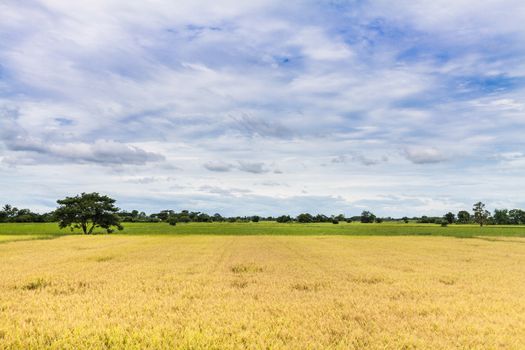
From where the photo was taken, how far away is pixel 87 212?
8862 centimetres

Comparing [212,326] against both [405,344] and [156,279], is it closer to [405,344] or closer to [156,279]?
[405,344]

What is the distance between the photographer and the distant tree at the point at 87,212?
87.8 m

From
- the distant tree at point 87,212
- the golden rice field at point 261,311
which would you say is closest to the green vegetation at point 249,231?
the distant tree at point 87,212

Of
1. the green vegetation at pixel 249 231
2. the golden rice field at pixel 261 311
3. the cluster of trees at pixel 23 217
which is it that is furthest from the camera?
the cluster of trees at pixel 23 217

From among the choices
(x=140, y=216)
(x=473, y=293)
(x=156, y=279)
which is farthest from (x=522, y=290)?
(x=140, y=216)

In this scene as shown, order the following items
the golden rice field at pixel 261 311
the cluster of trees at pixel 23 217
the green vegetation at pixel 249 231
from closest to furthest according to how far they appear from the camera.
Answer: the golden rice field at pixel 261 311 → the green vegetation at pixel 249 231 → the cluster of trees at pixel 23 217

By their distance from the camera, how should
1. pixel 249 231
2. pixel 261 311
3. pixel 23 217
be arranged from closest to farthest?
pixel 261 311
pixel 249 231
pixel 23 217

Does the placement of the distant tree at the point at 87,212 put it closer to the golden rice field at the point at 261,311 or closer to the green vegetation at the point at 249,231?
the green vegetation at the point at 249,231

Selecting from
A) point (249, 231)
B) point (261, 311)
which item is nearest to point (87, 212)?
point (249, 231)

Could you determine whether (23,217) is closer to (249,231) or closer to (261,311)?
(249,231)

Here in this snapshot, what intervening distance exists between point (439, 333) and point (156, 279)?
448 inches

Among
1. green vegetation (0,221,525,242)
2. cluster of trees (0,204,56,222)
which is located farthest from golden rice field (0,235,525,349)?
cluster of trees (0,204,56,222)

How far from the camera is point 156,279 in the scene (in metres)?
17.7

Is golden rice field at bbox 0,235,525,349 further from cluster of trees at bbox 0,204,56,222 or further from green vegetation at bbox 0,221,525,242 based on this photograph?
cluster of trees at bbox 0,204,56,222
